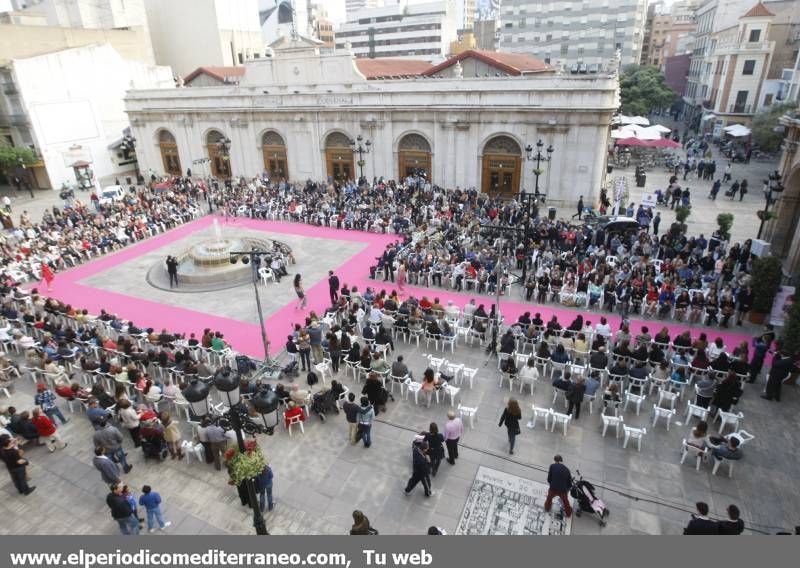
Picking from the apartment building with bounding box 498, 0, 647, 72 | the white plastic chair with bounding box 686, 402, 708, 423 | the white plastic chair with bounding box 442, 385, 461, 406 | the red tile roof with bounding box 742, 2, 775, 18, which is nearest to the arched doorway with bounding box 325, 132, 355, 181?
the white plastic chair with bounding box 442, 385, 461, 406

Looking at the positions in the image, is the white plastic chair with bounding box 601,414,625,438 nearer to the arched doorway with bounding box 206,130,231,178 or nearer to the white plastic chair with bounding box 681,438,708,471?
the white plastic chair with bounding box 681,438,708,471

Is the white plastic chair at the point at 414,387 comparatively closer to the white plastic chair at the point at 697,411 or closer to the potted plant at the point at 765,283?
the white plastic chair at the point at 697,411

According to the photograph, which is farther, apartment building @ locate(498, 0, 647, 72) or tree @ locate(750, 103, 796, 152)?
apartment building @ locate(498, 0, 647, 72)

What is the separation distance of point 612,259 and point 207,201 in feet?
80.2

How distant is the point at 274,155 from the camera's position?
3412cm

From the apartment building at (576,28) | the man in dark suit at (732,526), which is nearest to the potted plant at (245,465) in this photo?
the man in dark suit at (732,526)

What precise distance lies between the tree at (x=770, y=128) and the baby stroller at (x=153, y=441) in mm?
44065

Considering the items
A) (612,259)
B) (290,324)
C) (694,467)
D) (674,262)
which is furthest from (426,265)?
(694,467)

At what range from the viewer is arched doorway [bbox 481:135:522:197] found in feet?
88.8

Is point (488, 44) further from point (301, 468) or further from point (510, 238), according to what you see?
point (301, 468)

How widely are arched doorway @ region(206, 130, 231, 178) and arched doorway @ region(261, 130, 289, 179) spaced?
320cm

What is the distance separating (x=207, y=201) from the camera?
3103 cm

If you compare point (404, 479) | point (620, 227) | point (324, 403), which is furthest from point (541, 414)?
point (620, 227)

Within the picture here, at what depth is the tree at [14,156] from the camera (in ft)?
109
